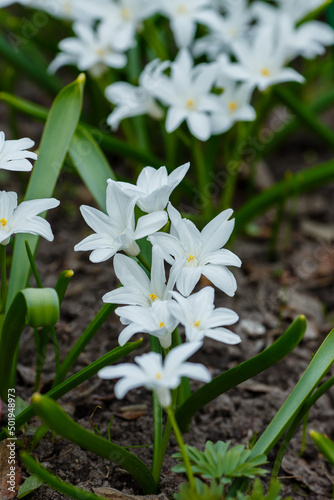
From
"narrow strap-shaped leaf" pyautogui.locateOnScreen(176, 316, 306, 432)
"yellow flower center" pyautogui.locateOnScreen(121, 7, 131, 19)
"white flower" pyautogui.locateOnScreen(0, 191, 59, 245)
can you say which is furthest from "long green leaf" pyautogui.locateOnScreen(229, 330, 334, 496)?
"yellow flower center" pyautogui.locateOnScreen(121, 7, 131, 19)

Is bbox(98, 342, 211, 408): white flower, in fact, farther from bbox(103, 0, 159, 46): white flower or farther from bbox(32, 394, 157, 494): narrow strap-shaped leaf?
bbox(103, 0, 159, 46): white flower

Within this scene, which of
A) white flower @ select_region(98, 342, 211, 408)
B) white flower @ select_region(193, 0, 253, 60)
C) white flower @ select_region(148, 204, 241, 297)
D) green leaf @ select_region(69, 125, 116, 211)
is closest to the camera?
white flower @ select_region(98, 342, 211, 408)

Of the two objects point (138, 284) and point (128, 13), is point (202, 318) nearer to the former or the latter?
point (138, 284)

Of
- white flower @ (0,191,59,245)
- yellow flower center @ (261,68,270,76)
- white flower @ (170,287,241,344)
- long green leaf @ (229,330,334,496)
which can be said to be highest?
yellow flower center @ (261,68,270,76)

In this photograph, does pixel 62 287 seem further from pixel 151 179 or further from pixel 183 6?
pixel 183 6

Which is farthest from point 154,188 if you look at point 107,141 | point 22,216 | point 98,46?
point 98,46

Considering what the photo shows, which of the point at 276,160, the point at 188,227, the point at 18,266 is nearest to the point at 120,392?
the point at 188,227
